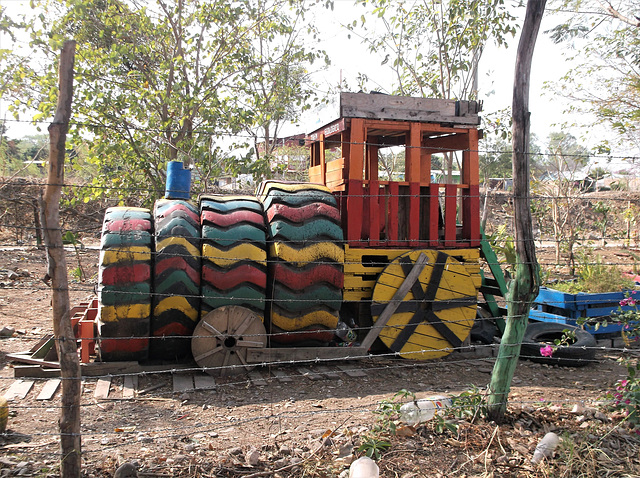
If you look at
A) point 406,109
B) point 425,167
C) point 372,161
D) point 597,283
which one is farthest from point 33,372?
point 597,283

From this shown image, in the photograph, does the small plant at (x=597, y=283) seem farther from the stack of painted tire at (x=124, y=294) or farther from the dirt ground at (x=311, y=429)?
the stack of painted tire at (x=124, y=294)

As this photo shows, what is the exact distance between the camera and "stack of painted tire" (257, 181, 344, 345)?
4980 millimetres

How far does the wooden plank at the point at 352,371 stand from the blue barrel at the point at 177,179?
8.35 feet

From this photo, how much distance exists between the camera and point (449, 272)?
223 inches

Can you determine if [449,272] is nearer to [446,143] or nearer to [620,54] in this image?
[446,143]

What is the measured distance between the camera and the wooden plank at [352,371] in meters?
5.00

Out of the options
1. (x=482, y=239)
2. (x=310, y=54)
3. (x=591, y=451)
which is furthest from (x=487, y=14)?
(x=591, y=451)

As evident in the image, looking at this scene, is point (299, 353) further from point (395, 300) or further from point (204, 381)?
point (395, 300)

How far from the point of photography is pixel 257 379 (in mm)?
4770

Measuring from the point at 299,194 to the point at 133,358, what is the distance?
220 centimetres

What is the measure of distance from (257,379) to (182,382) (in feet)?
2.16

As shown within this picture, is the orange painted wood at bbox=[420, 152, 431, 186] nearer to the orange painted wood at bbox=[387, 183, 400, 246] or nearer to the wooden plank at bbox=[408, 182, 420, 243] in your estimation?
the wooden plank at bbox=[408, 182, 420, 243]

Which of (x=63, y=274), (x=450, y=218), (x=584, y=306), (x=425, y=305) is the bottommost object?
(x=584, y=306)

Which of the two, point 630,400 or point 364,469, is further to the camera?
point 630,400
